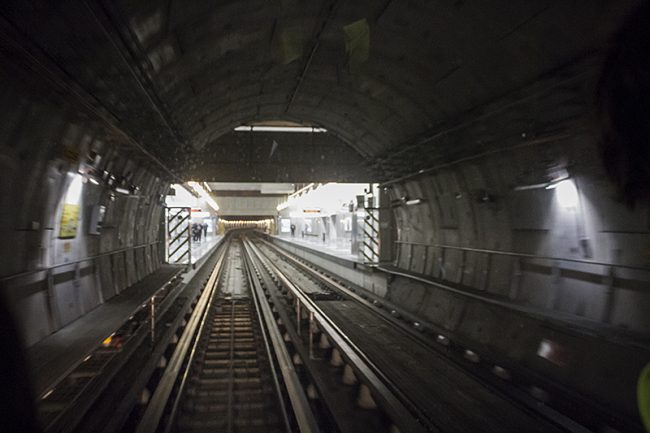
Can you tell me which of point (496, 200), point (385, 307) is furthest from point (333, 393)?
point (385, 307)

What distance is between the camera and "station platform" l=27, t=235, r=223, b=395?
13.5 ft

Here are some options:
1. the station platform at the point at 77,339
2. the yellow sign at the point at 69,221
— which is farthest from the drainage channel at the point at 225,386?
the yellow sign at the point at 69,221

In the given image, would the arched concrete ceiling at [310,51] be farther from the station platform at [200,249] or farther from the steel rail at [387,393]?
the station platform at [200,249]

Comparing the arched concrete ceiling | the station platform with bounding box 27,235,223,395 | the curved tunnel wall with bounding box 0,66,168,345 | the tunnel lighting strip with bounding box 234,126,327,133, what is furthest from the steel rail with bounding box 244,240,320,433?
the tunnel lighting strip with bounding box 234,126,327,133

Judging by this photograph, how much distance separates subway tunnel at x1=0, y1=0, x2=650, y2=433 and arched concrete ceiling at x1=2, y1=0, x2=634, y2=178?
4 cm

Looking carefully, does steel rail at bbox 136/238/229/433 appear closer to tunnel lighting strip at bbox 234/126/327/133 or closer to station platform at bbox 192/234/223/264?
tunnel lighting strip at bbox 234/126/327/133

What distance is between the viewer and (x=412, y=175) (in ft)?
32.4

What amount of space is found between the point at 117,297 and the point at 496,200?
6553 millimetres

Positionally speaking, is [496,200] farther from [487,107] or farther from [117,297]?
[117,297]

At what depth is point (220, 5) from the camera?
510cm

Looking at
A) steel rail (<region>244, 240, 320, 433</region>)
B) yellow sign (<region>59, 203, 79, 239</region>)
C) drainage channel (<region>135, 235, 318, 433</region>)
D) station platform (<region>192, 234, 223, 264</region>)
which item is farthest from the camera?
station platform (<region>192, 234, 223, 264</region>)

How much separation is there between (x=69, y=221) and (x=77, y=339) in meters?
1.58

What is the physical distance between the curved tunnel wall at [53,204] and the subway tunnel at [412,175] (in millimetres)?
36

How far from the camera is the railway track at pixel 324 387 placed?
4.66m
